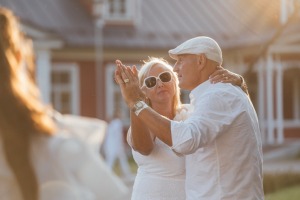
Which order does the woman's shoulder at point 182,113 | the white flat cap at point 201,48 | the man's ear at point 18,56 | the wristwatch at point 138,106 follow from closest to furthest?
the man's ear at point 18,56 → the wristwatch at point 138,106 → the white flat cap at point 201,48 → the woman's shoulder at point 182,113

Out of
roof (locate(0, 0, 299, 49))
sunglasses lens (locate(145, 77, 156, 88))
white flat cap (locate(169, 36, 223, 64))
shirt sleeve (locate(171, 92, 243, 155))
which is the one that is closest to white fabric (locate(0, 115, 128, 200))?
shirt sleeve (locate(171, 92, 243, 155))

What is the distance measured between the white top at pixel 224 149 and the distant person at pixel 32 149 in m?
1.40

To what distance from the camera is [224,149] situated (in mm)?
4082

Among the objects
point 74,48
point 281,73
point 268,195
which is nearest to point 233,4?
point 281,73

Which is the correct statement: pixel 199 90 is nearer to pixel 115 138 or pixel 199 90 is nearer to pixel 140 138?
pixel 140 138

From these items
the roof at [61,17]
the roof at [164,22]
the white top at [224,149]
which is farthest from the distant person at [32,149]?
the roof at [61,17]

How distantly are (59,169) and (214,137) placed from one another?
1592mm

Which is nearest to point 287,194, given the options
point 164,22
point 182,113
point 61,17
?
point 182,113

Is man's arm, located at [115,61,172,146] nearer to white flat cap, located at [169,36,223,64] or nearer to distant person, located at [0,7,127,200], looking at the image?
white flat cap, located at [169,36,223,64]

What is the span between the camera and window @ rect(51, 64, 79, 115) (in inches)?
1270

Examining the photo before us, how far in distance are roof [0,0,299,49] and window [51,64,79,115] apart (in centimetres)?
130

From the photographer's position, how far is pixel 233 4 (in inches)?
1459

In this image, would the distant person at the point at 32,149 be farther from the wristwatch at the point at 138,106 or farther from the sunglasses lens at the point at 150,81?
the sunglasses lens at the point at 150,81

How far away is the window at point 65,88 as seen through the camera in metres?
32.2
